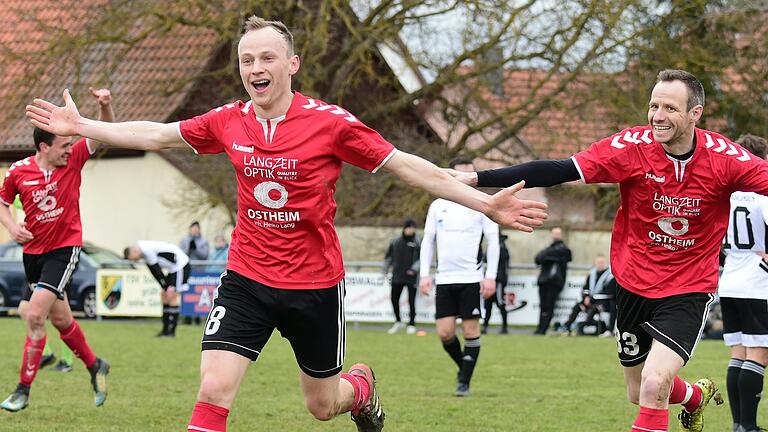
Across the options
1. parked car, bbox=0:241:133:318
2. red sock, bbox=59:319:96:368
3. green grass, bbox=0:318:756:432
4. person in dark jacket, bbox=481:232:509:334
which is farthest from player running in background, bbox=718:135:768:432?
parked car, bbox=0:241:133:318

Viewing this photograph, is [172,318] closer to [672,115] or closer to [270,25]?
[270,25]

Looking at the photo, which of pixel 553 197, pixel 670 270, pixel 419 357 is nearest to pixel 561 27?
pixel 553 197

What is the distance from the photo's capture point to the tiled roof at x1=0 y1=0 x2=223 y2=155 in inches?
1067

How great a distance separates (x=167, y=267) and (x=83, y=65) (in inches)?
430

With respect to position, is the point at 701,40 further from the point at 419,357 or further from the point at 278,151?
the point at 278,151

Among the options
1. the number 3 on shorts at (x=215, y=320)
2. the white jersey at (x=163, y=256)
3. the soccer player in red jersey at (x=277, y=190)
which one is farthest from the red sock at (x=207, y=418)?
the white jersey at (x=163, y=256)

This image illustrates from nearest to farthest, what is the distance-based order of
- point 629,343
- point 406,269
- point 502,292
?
point 629,343 → point 406,269 → point 502,292

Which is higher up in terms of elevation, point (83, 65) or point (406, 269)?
point (83, 65)

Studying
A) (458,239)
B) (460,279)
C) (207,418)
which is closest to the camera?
(207,418)

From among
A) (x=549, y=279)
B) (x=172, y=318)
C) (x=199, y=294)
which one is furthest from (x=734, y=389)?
(x=199, y=294)

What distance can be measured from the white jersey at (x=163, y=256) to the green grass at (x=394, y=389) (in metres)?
1.21

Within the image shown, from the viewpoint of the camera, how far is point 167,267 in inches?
739

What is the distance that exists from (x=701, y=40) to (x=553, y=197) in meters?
5.50

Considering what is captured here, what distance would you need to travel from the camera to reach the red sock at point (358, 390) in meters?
7.71
